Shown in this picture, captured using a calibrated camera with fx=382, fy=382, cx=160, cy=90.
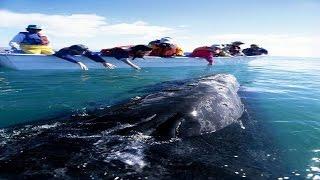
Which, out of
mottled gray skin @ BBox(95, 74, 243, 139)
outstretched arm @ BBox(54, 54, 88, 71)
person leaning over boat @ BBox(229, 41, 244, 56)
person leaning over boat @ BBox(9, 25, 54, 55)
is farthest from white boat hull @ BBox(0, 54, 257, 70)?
mottled gray skin @ BBox(95, 74, 243, 139)

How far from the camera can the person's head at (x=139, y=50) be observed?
1043 inches

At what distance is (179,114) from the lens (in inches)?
308

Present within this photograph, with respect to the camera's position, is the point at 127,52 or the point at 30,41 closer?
the point at 30,41

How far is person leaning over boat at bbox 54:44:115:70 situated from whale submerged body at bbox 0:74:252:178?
15641 millimetres

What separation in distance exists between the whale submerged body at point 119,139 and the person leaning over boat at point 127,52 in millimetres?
17040

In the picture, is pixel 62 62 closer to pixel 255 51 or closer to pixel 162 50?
pixel 162 50

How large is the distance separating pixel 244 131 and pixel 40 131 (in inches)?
177

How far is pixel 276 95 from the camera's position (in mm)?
16469

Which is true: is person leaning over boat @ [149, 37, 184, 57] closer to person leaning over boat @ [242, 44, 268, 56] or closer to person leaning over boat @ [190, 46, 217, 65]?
person leaning over boat @ [190, 46, 217, 65]

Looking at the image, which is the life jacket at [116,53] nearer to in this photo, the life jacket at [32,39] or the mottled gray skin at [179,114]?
the life jacket at [32,39]

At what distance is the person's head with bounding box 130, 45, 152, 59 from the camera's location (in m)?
26.5

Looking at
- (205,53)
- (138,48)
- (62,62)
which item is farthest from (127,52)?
(205,53)

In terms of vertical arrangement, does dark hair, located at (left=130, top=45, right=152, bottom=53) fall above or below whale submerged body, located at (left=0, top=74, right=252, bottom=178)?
above

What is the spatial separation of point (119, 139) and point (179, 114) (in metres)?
1.59
